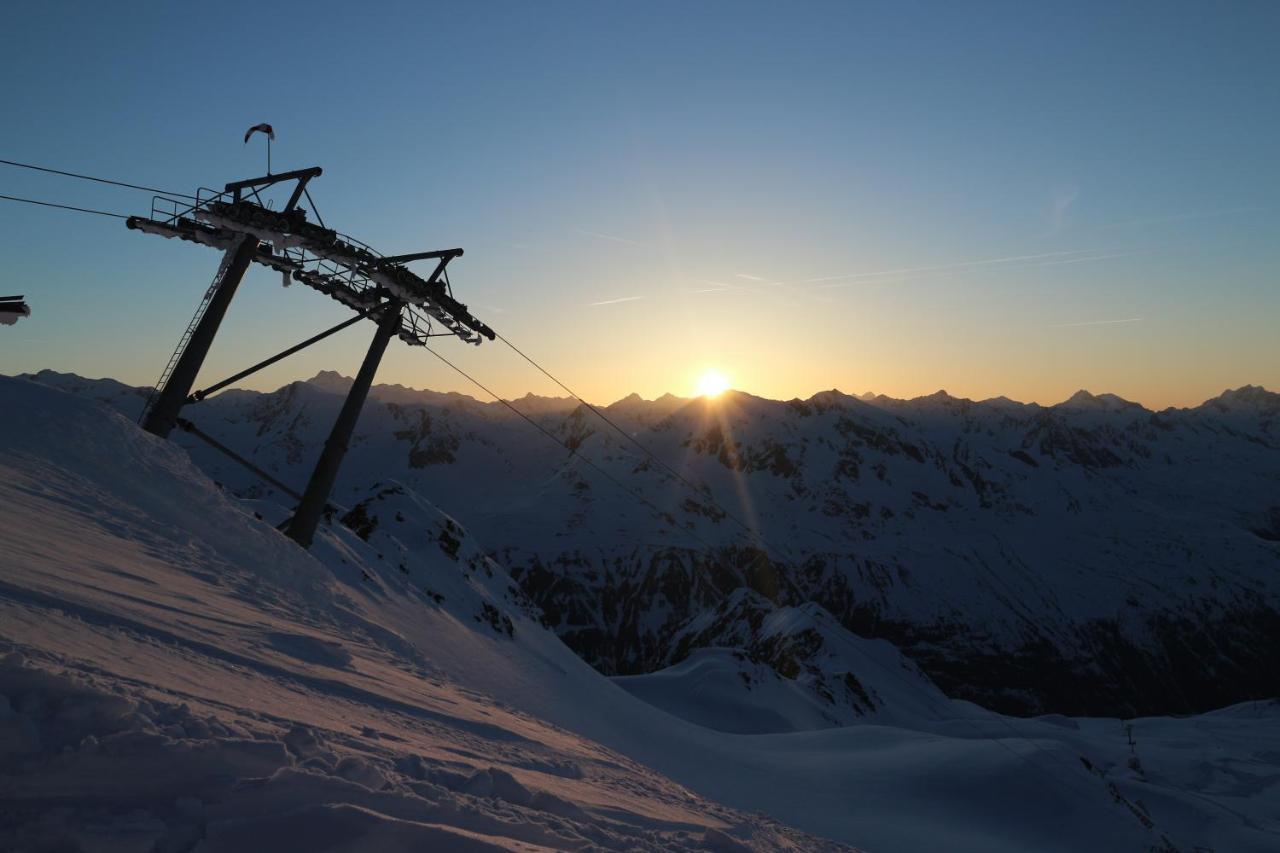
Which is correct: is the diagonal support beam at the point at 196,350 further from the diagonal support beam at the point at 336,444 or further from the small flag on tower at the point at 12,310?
the small flag on tower at the point at 12,310

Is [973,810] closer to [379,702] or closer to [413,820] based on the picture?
[379,702]

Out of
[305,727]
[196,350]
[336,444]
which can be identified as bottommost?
[305,727]

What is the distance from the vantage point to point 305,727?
627 centimetres

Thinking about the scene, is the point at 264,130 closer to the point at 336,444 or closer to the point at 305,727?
the point at 336,444

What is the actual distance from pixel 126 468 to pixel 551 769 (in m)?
12.2

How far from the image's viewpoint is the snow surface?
432 centimetres

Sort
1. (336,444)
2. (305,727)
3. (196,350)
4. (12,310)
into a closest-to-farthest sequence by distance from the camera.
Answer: (305,727) → (12,310) → (196,350) → (336,444)

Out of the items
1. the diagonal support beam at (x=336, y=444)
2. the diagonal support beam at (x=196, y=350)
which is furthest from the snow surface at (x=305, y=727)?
the diagonal support beam at (x=336, y=444)

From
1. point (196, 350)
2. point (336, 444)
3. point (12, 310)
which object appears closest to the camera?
point (12, 310)

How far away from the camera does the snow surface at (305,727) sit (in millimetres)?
4316

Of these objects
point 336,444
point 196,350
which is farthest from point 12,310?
point 336,444

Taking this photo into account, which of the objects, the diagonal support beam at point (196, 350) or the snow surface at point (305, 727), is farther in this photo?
the diagonal support beam at point (196, 350)

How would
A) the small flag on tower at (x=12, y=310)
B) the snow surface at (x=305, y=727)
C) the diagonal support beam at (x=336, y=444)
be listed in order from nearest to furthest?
the snow surface at (x=305, y=727) < the small flag on tower at (x=12, y=310) < the diagonal support beam at (x=336, y=444)

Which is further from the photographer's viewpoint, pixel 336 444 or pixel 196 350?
pixel 336 444
